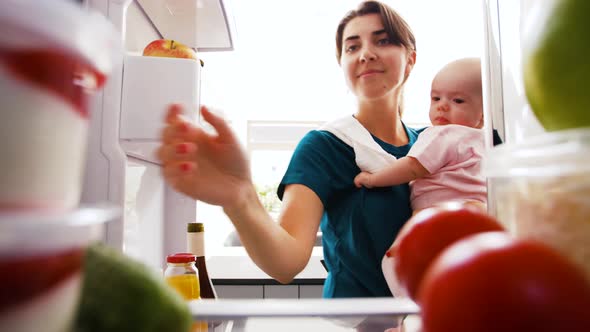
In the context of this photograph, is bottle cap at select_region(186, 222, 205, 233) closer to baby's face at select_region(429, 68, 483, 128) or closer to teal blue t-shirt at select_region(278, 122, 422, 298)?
teal blue t-shirt at select_region(278, 122, 422, 298)

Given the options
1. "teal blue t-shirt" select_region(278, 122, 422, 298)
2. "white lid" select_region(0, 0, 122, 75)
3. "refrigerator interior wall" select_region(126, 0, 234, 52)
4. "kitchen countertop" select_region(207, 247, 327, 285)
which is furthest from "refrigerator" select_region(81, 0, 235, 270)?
"kitchen countertop" select_region(207, 247, 327, 285)

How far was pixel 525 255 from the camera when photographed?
179 mm

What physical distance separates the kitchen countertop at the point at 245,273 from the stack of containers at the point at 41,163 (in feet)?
6.31

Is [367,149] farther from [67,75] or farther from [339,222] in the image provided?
[67,75]

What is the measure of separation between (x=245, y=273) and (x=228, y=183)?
5.71 ft

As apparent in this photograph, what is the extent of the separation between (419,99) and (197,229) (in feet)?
13.0

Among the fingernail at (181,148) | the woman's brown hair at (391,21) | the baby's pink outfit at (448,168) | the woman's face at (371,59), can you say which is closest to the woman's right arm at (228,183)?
the fingernail at (181,148)

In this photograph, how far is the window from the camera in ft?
9.45

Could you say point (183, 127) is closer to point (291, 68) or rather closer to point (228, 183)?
point (228, 183)

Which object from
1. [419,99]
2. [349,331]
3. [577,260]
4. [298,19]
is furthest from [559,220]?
[419,99]

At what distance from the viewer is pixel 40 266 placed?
16 cm

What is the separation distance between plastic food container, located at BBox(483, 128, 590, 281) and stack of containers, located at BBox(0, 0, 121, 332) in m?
0.23

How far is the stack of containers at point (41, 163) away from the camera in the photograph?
0.52 ft

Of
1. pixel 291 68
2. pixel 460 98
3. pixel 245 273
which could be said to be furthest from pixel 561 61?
pixel 291 68
